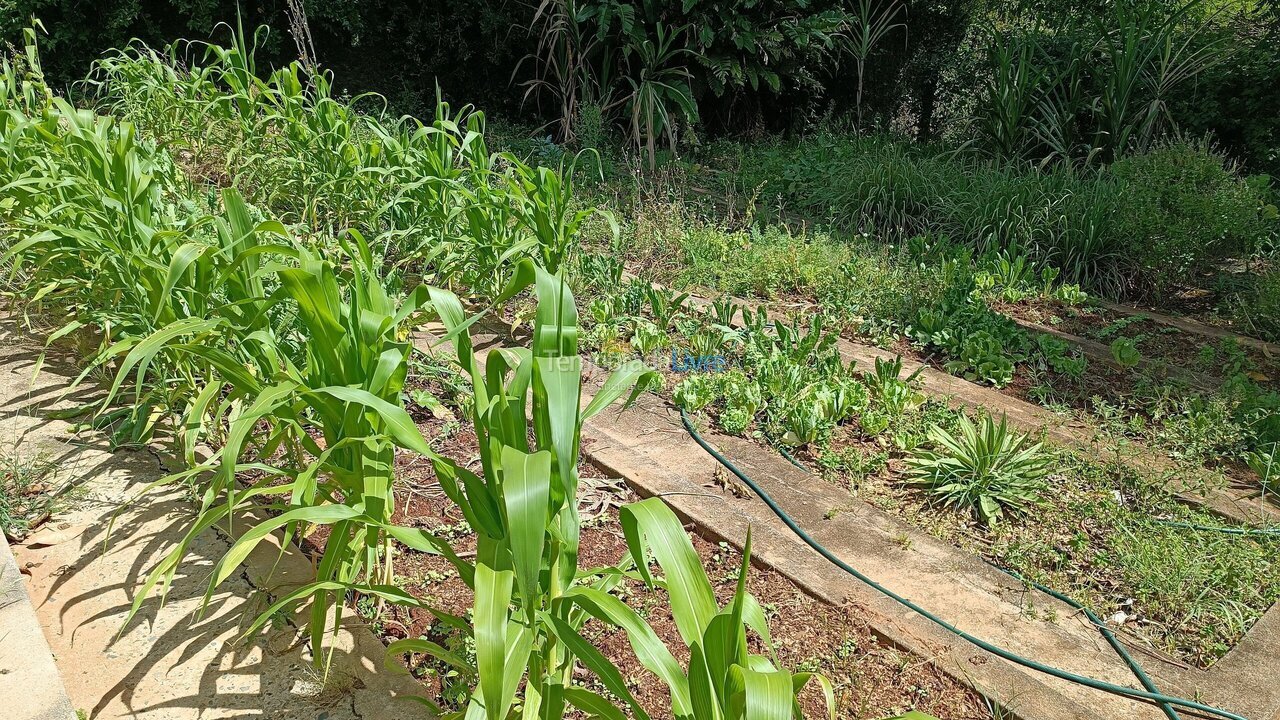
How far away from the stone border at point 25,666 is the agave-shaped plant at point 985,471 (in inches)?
98.5

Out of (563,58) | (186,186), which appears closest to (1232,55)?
(563,58)

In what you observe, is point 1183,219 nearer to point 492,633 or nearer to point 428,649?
point 428,649

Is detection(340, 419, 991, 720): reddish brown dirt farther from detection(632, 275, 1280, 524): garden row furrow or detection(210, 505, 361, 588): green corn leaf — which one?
detection(632, 275, 1280, 524): garden row furrow

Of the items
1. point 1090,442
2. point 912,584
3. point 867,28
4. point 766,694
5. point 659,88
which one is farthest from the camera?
point 867,28

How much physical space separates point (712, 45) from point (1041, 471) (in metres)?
6.20

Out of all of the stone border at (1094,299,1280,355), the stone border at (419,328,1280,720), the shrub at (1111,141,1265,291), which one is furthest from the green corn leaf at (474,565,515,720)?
the shrub at (1111,141,1265,291)

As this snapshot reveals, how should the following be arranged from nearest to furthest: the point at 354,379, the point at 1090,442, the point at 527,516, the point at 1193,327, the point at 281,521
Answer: the point at 527,516 < the point at 281,521 < the point at 354,379 < the point at 1090,442 < the point at 1193,327

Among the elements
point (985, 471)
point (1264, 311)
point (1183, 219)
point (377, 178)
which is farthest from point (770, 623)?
point (1183, 219)

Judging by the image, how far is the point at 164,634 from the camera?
210cm

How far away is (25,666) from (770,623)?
5.58 ft

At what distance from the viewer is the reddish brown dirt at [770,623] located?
6.89 ft

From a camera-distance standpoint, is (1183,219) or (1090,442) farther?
(1183,219)

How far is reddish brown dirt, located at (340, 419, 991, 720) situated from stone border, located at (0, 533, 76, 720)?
0.68 m

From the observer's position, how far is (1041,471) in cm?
308
